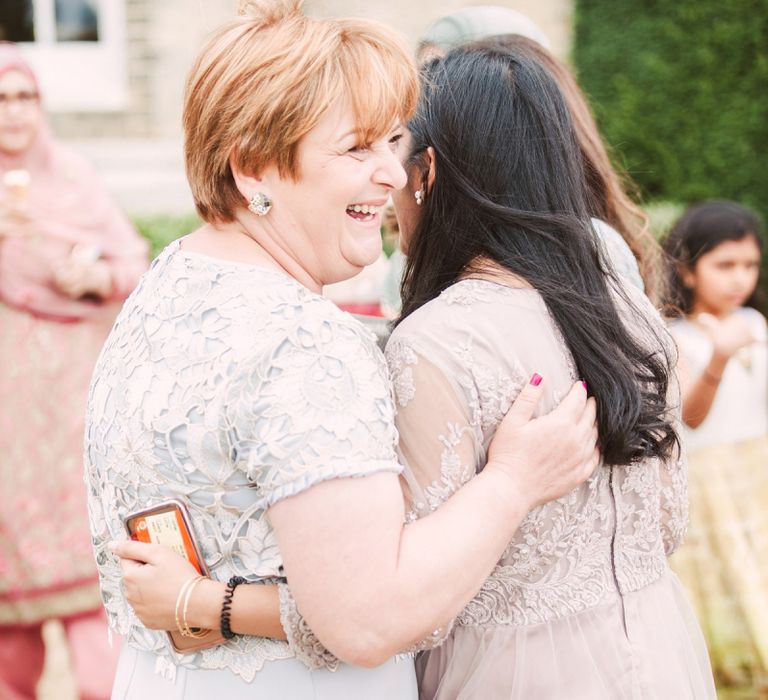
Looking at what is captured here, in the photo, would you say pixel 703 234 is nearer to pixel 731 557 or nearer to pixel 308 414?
pixel 731 557

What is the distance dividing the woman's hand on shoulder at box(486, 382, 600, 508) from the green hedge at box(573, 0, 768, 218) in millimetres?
7689

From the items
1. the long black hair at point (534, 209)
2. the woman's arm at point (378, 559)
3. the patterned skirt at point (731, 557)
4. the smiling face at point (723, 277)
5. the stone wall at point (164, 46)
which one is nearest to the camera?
the woman's arm at point (378, 559)

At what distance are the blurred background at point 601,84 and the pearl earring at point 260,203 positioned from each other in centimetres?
718

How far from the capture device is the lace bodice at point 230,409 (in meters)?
1.46

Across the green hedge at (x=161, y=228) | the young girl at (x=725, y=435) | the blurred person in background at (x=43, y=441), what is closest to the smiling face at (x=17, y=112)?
the blurred person in background at (x=43, y=441)

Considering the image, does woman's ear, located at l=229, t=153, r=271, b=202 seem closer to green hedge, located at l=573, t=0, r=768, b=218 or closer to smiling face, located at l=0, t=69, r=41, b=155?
smiling face, located at l=0, t=69, r=41, b=155

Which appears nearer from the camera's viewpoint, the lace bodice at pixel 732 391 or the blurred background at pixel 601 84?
the lace bodice at pixel 732 391

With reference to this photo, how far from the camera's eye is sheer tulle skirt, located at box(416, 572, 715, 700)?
1.86m

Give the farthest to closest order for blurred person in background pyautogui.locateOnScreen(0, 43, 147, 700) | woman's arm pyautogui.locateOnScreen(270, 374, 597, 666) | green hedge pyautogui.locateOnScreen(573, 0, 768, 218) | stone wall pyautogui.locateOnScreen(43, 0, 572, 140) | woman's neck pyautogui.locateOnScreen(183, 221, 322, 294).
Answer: stone wall pyautogui.locateOnScreen(43, 0, 572, 140) < green hedge pyautogui.locateOnScreen(573, 0, 768, 218) < blurred person in background pyautogui.locateOnScreen(0, 43, 147, 700) < woman's neck pyautogui.locateOnScreen(183, 221, 322, 294) < woman's arm pyautogui.locateOnScreen(270, 374, 597, 666)

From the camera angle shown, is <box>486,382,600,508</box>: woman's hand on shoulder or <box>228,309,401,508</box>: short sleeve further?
<box>486,382,600,508</box>: woman's hand on shoulder

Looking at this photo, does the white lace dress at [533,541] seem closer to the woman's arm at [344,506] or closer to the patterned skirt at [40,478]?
the woman's arm at [344,506]

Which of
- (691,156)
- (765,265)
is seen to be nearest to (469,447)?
(765,265)

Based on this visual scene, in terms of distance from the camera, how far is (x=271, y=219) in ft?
5.57

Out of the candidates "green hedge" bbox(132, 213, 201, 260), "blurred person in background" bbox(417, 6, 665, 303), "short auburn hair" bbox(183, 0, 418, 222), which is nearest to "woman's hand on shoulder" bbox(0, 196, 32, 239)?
"blurred person in background" bbox(417, 6, 665, 303)
